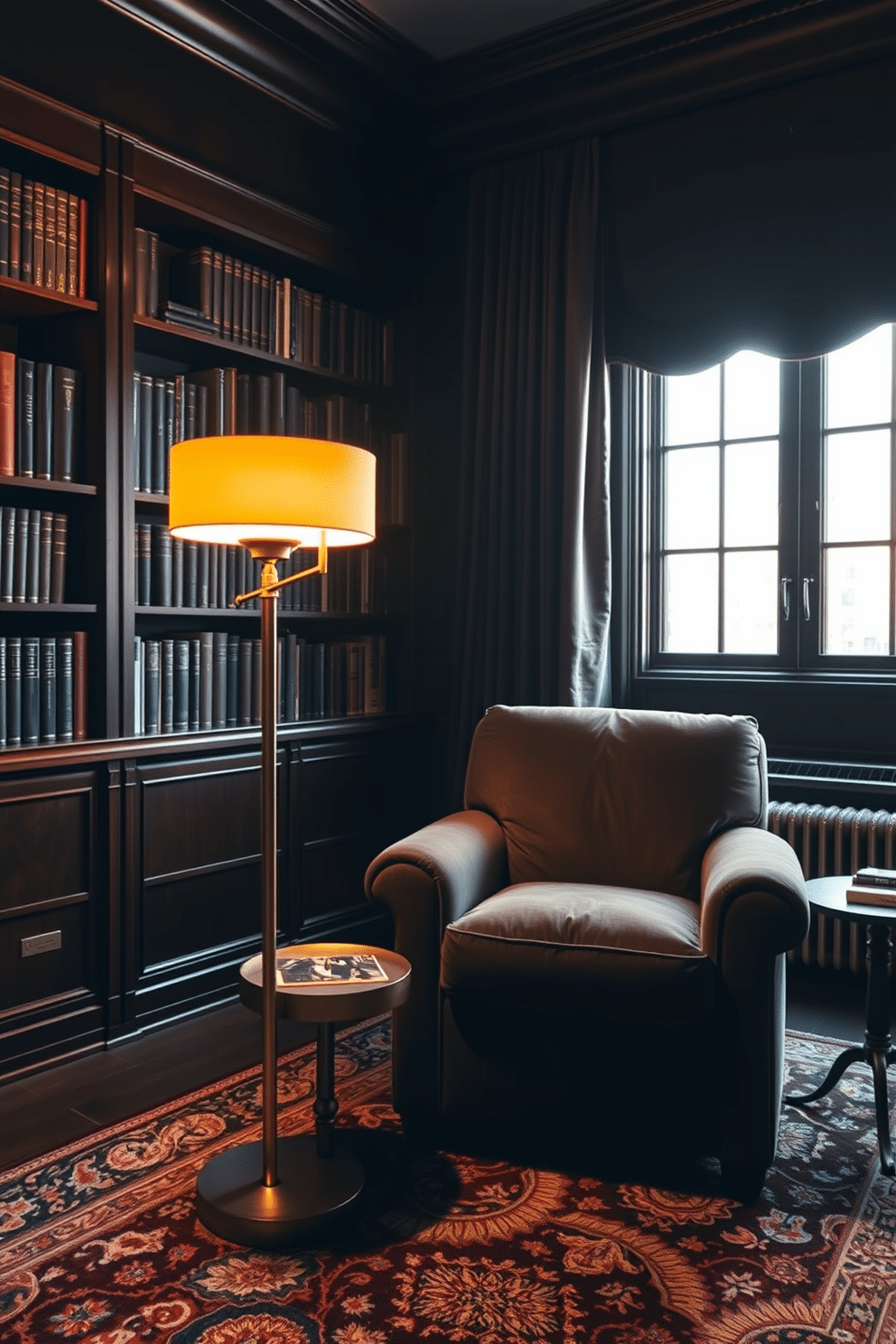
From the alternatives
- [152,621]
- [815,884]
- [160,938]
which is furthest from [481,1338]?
[152,621]

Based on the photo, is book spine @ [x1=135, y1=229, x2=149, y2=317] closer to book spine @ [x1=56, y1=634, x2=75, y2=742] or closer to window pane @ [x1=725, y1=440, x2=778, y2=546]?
book spine @ [x1=56, y1=634, x2=75, y2=742]

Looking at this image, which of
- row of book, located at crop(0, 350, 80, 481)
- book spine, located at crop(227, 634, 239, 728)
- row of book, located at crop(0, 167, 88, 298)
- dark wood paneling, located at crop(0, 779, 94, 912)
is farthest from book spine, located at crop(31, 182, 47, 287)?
dark wood paneling, located at crop(0, 779, 94, 912)

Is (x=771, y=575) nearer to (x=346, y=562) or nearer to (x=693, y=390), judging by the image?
(x=693, y=390)

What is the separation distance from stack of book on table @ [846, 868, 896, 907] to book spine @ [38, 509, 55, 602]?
6.88 ft

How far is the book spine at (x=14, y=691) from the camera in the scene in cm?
272

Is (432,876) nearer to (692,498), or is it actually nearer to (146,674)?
(146,674)

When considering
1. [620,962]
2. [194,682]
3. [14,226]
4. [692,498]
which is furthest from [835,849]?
[14,226]

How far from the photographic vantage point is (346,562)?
3.82 m

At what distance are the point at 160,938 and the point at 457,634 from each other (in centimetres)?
151

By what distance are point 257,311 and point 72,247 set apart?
67 cm

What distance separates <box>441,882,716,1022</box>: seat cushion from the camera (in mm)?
2074

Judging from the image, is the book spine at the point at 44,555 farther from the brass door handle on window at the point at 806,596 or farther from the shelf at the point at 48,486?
the brass door handle on window at the point at 806,596

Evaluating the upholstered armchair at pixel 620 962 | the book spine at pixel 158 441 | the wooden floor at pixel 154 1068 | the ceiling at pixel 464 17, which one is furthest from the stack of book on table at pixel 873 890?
the ceiling at pixel 464 17

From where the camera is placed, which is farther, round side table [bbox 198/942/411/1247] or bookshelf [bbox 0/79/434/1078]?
bookshelf [bbox 0/79/434/1078]
